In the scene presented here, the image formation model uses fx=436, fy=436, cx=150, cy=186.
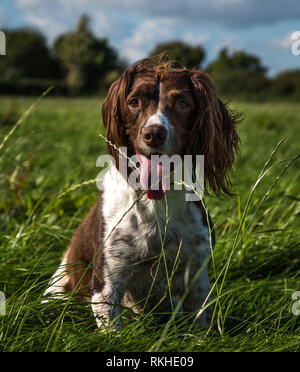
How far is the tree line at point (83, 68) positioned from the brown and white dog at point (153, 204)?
26.4 m

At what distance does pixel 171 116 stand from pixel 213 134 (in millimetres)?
253

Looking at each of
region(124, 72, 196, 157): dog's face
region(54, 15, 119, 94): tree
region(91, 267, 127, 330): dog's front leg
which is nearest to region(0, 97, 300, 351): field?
region(91, 267, 127, 330): dog's front leg

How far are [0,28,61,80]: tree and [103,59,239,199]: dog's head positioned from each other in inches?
1842

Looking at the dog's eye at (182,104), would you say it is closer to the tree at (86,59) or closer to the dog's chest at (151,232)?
the dog's chest at (151,232)

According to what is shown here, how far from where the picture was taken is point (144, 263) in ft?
7.18

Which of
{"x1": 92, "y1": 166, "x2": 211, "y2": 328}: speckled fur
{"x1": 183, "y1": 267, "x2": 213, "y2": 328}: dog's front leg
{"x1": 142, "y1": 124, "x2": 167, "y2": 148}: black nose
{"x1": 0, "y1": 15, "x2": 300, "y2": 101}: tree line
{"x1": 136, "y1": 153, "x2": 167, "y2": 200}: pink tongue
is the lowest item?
{"x1": 183, "y1": 267, "x2": 213, "y2": 328}: dog's front leg

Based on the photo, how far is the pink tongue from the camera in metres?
2.09

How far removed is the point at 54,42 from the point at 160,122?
210 ft

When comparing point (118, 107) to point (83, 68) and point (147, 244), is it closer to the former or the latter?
point (147, 244)

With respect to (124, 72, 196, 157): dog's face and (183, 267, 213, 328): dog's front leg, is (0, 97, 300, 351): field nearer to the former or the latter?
(183, 267, 213, 328): dog's front leg

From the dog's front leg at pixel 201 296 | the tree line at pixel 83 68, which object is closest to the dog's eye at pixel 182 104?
the dog's front leg at pixel 201 296

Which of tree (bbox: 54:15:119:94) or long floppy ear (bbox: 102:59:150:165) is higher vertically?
tree (bbox: 54:15:119:94)

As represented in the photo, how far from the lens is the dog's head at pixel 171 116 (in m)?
2.09

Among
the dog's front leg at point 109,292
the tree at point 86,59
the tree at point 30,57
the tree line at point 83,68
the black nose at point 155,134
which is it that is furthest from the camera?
the tree at point 30,57
